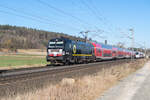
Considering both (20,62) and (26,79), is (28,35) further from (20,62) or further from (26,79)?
(26,79)

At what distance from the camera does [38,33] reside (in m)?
181

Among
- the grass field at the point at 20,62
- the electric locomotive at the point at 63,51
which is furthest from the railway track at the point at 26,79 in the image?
the grass field at the point at 20,62

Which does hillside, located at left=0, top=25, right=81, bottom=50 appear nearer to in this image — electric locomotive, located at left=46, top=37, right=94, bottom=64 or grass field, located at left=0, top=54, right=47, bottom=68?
grass field, located at left=0, top=54, right=47, bottom=68

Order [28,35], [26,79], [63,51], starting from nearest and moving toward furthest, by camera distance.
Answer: [26,79], [63,51], [28,35]

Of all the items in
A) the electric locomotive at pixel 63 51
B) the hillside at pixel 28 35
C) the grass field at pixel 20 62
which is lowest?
the grass field at pixel 20 62

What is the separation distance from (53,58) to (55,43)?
7.17ft

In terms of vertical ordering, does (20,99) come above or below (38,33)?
below

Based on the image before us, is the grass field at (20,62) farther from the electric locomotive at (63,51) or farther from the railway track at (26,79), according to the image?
the railway track at (26,79)

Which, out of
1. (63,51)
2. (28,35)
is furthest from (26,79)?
(28,35)

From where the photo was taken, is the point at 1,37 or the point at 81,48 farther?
the point at 1,37

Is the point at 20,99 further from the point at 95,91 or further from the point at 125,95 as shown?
the point at 125,95

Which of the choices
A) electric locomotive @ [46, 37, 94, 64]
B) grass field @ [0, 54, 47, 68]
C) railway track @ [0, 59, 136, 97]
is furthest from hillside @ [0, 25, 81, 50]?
railway track @ [0, 59, 136, 97]

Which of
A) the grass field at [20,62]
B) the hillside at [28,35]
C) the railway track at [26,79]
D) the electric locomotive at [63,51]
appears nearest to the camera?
the railway track at [26,79]

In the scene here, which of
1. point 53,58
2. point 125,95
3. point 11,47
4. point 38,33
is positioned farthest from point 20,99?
point 38,33
